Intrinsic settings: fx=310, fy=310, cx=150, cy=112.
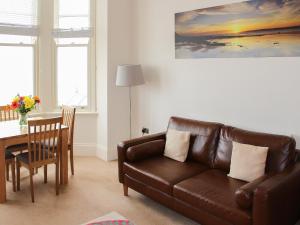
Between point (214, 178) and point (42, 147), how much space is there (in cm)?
203

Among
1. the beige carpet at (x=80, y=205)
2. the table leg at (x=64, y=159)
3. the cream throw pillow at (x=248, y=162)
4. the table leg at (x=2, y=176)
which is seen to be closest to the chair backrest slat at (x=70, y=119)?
the table leg at (x=64, y=159)

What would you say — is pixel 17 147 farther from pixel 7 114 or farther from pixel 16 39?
pixel 16 39

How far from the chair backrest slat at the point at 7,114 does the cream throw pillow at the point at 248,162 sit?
2.99 meters

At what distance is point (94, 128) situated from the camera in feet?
16.7

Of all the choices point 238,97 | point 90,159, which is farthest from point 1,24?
point 238,97

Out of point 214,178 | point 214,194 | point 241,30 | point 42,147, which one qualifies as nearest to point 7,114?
point 42,147

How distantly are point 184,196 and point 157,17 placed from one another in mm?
2631

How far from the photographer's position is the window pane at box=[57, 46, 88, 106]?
5.02 m

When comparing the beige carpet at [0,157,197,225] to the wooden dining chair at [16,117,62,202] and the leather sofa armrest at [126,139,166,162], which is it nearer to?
the wooden dining chair at [16,117,62,202]

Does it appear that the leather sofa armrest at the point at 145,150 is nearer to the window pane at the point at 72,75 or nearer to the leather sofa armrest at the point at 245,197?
the leather sofa armrest at the point at 245,197

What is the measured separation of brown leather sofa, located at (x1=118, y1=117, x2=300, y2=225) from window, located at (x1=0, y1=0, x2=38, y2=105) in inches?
90.6

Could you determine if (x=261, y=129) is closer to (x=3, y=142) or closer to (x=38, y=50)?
(x=3, y=142)

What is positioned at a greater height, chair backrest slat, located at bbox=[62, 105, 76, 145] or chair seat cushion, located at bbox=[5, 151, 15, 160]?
chair backrest slat, located at bbox=[62, 105, 76, 145]

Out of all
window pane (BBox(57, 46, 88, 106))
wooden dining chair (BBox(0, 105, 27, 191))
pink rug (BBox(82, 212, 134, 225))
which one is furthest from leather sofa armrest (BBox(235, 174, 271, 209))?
window pane (BBox(57, 46, 88, 106))
